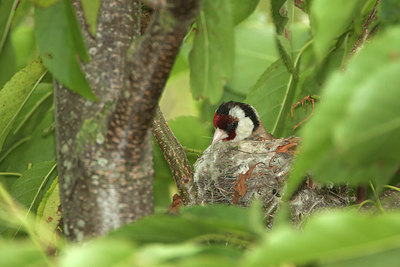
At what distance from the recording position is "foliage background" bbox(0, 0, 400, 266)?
2.41ft

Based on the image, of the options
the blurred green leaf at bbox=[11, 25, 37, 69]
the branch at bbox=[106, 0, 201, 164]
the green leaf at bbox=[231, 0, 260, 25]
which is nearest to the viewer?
the branch at bbox=[106, 0, 201, 164]

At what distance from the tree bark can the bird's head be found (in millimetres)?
2341

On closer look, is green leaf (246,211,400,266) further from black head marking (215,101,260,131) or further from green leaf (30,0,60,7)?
black head marking (215,101,260,131)

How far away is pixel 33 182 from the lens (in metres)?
2.34

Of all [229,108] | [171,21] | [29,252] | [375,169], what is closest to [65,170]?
[171,21]

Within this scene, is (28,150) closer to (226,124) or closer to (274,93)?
(274,93)

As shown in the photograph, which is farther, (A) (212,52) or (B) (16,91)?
(B) (16,91)

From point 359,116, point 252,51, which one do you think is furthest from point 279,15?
point 252,51

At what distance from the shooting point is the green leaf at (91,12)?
1.49 meters

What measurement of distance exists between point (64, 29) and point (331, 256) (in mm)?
838

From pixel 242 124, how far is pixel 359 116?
326 centimetres

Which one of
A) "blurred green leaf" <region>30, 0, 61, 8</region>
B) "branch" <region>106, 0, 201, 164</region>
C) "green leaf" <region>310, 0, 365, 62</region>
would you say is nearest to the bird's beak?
"branch" <region>106, 0, 201, 164</region>

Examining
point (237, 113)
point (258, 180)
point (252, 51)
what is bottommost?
point (258, 180)

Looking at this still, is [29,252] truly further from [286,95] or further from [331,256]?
[286,95]
